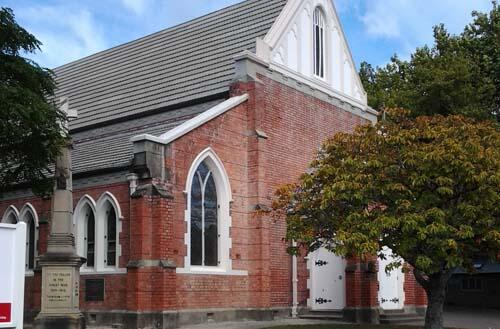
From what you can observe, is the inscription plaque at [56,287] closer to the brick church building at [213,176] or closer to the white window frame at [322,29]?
the brick church building at [213,176]

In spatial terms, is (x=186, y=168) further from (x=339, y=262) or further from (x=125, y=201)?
(x=339, y=262)

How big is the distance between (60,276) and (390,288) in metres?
14.0

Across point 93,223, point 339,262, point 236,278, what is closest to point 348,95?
point 339,262

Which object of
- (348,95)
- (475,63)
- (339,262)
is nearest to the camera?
(339,262)

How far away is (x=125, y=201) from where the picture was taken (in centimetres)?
2019

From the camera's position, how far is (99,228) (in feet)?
69.1

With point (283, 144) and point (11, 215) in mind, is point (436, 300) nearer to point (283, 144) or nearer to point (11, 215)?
point (283, 144)

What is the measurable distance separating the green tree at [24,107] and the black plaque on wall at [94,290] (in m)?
3.81

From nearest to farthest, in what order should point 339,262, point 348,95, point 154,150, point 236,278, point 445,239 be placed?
point 445,239
point 154,150
point 236,278
point 339,262
point 348,95

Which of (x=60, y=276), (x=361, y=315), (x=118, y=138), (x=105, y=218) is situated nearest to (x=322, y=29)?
(x=118, y=138)

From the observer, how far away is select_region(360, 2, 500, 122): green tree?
33.7 m

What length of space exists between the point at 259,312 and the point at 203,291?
7.47 feet

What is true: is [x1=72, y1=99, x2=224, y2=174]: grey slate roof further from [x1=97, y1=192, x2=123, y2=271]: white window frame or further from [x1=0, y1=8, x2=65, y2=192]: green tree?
[x1=0, y1=8, x2=65, y2=192]: green tree

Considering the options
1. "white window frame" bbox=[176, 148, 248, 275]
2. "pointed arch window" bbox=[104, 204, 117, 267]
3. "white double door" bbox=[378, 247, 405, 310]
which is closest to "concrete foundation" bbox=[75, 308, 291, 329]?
"white window frame" bbox=[176, 148, 248, 275]
